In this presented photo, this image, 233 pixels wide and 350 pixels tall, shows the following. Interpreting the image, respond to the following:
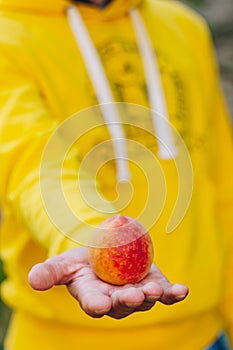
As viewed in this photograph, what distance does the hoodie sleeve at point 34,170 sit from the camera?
3.04ft

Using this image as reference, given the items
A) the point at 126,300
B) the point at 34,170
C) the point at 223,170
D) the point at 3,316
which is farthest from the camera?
the point at 3,316

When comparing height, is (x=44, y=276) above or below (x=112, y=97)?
above

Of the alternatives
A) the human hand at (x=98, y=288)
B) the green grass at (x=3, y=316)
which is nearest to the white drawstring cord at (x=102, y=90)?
the human hand at (x=98, y=288)

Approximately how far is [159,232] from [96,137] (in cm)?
15

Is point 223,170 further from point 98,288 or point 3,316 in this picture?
point 3,316

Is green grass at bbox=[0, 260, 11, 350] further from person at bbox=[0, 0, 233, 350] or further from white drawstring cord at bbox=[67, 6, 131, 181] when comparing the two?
white drawstring cord at bbox=[67, 6, 131, 181]

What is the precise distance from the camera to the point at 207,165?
4.55 feet

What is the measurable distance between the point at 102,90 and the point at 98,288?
0.49 m

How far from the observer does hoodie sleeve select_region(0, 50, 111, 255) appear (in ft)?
3.04

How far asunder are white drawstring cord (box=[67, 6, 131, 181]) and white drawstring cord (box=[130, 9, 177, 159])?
6cm

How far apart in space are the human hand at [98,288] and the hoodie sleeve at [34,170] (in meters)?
0.07

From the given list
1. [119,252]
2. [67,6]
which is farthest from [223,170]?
[119,252]

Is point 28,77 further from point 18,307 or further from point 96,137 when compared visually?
point 18,307

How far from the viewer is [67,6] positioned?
4.17ft
